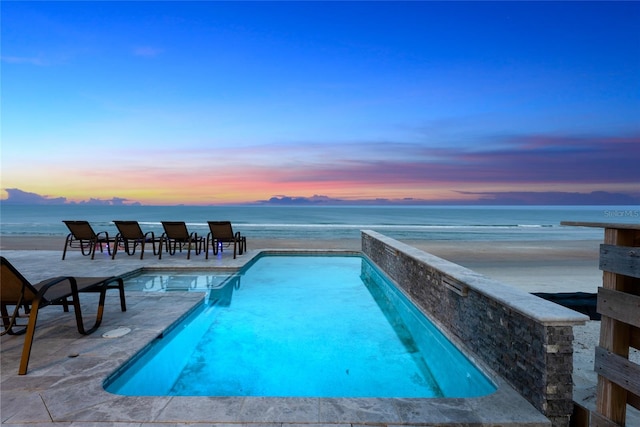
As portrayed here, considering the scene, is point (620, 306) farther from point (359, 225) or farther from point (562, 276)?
point (359, 225)

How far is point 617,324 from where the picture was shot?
6.74 ft

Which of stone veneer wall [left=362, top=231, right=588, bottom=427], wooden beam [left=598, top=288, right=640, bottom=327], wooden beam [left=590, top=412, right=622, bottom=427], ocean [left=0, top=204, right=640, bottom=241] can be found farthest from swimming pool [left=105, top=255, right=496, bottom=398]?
ocean [left=0, top=204, right=640, bottom=241]

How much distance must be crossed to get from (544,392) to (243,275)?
21.4 ft

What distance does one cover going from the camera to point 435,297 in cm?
461

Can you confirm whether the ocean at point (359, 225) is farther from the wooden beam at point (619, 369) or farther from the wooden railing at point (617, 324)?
the wooden beam at point (619, 369)

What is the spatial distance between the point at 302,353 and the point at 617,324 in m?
2.78

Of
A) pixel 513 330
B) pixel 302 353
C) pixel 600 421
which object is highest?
pixel 513 330

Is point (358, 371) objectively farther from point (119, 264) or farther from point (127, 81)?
point (127, 81)

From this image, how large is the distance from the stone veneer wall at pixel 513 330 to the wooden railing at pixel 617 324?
0.18m

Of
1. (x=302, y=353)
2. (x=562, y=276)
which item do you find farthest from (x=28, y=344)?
(x=562, y=276)

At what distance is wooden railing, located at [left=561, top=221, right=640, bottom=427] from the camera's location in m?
1.96

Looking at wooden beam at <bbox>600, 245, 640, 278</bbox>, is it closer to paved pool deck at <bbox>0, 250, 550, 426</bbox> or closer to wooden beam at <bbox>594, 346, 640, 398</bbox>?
wooden beam at <bbox>594, 346, 640, 398</bbox>

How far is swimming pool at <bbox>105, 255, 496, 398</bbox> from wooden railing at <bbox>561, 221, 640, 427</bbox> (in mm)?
902

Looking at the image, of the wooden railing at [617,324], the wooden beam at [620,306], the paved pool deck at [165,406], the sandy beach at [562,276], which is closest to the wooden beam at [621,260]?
the wooden railing at [617,324]
